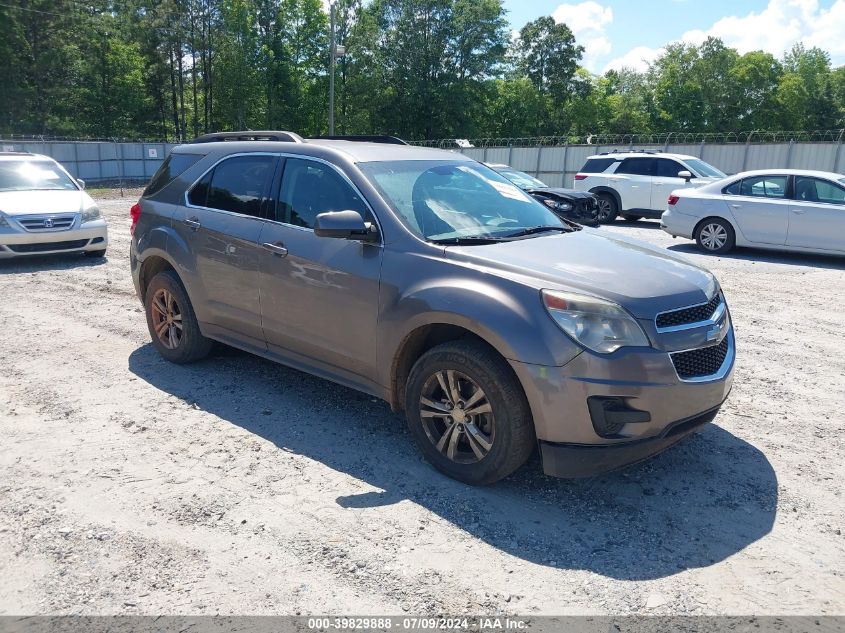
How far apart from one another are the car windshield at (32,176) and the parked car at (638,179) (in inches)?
480

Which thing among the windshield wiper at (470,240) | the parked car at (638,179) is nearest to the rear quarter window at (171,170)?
the windshield wiper at (470,240)

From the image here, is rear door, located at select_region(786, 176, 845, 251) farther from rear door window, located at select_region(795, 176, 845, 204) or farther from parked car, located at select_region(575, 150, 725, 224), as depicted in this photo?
parked car, located at select_region(575, 150, 725, 224)

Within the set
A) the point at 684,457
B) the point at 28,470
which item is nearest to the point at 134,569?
the point at 28,470

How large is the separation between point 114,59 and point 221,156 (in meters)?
58.7

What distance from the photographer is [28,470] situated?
4.06m

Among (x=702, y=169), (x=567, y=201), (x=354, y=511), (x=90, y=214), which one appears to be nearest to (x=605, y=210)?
(x=702, y=169)

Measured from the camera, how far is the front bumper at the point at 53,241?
403 inches

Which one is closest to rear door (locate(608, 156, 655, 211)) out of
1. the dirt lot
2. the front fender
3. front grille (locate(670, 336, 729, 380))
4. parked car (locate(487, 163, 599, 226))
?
parked car (locate(487, 163, 599, 226))

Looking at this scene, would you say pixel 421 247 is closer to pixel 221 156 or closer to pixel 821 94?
pixel 221 156

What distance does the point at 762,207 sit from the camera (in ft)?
39.9

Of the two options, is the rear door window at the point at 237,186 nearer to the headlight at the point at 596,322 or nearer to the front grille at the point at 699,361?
the headlight at the point at 596,322

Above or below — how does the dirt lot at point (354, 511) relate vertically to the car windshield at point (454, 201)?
below

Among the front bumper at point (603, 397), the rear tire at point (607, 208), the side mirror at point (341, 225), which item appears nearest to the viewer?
the front bumper at point (603, 397)

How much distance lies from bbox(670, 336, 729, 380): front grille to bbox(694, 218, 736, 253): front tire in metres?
9.60
